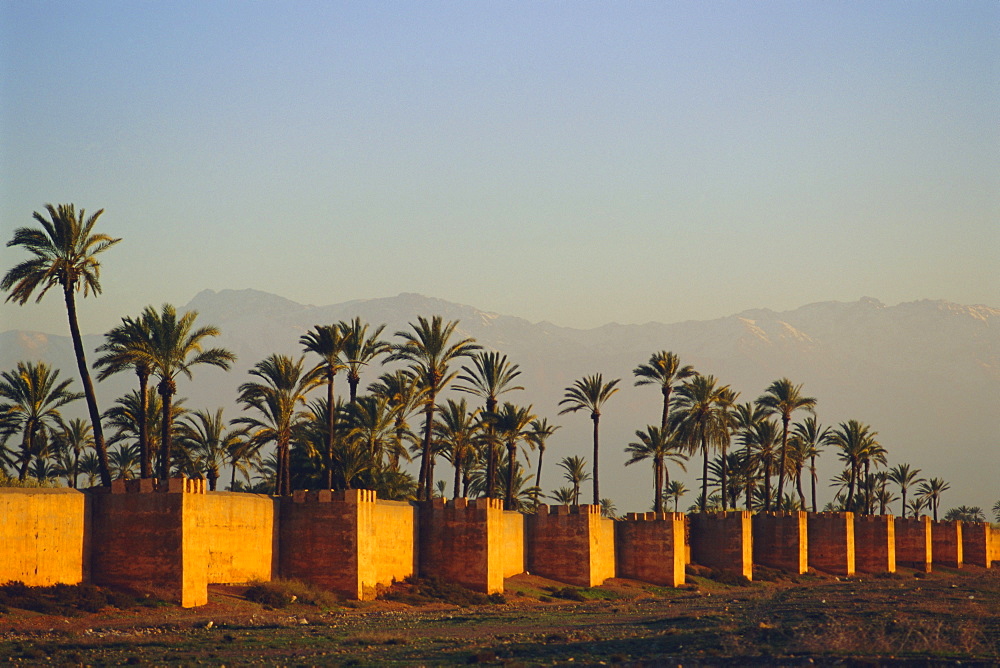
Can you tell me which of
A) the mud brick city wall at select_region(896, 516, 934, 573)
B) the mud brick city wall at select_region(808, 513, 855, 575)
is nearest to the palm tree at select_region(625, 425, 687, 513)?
the mud brick city wall at select_region(808, 513, 855, 575)

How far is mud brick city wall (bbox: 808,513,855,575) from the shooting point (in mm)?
71938

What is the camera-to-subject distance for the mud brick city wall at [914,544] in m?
80.4

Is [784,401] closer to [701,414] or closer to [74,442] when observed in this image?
[701,414]

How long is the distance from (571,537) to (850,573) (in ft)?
87.2

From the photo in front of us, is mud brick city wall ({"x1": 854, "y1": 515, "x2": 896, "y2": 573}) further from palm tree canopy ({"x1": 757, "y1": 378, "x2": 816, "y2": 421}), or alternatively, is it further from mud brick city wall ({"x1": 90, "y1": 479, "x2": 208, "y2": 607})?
mud brick city wall ({"x1": 90, "y1": 479, "x2": 208, "y2": 607})

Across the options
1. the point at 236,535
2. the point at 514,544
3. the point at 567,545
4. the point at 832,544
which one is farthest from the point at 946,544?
the point at 236,535

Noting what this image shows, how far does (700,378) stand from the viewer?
70.8 metres

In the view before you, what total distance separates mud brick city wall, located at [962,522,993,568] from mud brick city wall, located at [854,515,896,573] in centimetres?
1432

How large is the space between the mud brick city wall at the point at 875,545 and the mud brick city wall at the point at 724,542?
542 inches

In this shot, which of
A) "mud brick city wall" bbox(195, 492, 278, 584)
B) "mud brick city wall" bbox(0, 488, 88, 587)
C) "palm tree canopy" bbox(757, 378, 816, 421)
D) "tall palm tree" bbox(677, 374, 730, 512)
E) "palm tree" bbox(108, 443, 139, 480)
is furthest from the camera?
"palm tree canopy" bbox(757, 378, 816, 421)

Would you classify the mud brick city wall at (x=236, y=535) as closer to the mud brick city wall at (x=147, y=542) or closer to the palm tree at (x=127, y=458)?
the mud brick city wall at (x=147, y=542)

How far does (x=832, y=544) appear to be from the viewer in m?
72.2

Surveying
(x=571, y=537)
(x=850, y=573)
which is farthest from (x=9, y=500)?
(x=850, y=573)

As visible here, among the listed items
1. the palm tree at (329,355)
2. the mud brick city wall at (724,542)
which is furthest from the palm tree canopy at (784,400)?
the palm tree at (329,355)
